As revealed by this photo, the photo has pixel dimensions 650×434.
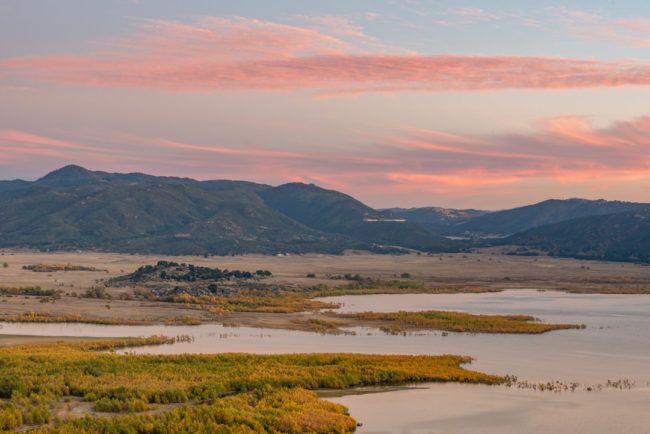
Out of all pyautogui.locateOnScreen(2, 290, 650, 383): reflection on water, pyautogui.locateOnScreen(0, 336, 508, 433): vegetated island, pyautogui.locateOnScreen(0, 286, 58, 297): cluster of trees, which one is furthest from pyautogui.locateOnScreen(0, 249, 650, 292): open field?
pyautogui.locateOnScreen(0, 336, 508, 433): vegetated island

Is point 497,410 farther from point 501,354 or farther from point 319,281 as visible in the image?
point 319,281

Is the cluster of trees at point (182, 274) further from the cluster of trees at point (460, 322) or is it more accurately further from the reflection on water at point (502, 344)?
the reflection on water at point (502, 344)

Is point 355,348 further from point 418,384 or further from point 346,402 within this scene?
point 346,402

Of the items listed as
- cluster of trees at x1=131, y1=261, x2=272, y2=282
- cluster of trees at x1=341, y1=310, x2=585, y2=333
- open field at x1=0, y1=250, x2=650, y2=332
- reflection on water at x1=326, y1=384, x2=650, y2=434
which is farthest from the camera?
cluster of trees at x1=131, y1=261, x2=272, y2=282

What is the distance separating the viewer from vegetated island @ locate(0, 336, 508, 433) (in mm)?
23938

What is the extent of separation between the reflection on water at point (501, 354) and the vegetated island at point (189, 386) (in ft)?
6.85

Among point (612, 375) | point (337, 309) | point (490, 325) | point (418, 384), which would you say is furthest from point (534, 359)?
point (337, 309)

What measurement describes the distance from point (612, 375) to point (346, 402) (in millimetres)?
15825

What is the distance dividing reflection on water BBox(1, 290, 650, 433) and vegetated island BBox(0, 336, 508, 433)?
209 centimetres

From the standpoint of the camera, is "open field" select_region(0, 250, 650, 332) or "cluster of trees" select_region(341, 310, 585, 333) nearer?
"cluster of trees" select_region(341, 310, 585, 333)

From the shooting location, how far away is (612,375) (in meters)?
36.1

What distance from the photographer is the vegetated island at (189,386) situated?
942 inches

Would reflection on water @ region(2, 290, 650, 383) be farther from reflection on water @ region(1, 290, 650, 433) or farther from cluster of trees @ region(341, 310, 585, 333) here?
cluster of trees @ region(341, 310, 585, 333)

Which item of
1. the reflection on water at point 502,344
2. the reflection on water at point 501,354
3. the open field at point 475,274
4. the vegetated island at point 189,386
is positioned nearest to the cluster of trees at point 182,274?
the open field at point 475,274
